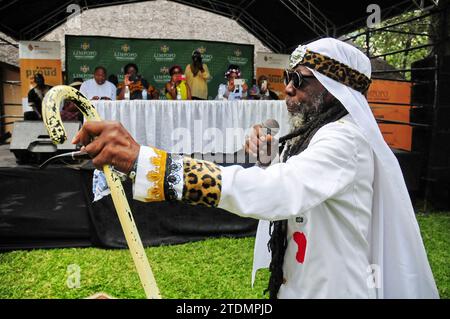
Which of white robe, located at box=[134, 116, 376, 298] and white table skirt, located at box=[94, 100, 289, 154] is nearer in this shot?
white robe, located at box=[134, 116, 376, 298]

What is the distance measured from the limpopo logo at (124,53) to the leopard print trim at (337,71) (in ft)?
32.6

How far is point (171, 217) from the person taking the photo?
15.3 ft

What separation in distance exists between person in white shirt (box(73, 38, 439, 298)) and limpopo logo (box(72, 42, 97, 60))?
32.4ft

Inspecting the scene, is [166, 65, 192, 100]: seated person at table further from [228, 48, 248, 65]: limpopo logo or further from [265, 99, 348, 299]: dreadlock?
[265, 99, 348, 299]: dreadlock

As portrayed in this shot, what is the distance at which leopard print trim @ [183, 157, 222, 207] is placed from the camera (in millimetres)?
1122

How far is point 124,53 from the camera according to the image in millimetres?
10719

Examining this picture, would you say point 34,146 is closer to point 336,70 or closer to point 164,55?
point 336,70

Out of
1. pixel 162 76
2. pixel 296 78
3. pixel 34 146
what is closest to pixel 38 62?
pixel 162 76

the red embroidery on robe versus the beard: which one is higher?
the beard

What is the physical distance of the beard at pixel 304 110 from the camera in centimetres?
159

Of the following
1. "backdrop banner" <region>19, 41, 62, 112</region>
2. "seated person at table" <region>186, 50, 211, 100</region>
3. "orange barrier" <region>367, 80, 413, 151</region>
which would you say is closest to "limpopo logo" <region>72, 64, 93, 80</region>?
"backdrop banner" <region>19, 41, 62, 112</region>

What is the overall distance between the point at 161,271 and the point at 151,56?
322 inches
